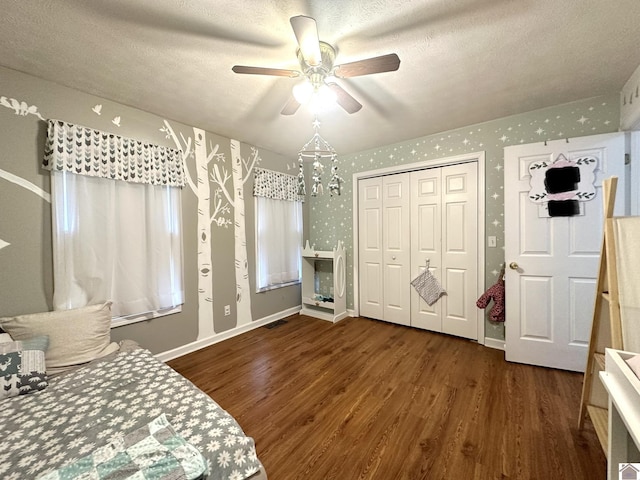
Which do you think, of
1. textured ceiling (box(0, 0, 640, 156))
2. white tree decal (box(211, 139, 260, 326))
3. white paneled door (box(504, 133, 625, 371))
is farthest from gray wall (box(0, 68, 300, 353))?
white paneled door (box(504, 133, 625, 371))

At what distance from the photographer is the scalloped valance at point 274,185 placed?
3.26 m

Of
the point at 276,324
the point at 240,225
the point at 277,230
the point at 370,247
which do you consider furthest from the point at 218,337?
the point at 370,247

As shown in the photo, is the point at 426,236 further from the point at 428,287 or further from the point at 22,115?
the point at 22,115

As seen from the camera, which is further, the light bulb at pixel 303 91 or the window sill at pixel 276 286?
the window sill at pixel 276 286

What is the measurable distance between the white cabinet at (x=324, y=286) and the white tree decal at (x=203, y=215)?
1.42 meters

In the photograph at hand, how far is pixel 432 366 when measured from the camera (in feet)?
7.50

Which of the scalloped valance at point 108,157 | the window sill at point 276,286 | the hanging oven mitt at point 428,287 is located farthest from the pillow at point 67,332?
the hanging oven mitt at point 428,287

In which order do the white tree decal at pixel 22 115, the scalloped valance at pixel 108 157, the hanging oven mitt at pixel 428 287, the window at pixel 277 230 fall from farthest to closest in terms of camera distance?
the window at pixel 277 230, the hanging oven mitt at pixel 428 287, the scalloped valance at pixel 108 157, the white tree decal at pixel 22 115

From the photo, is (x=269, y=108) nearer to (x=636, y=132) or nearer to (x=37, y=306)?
(x=37, y=306)

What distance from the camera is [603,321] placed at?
4.74 ft

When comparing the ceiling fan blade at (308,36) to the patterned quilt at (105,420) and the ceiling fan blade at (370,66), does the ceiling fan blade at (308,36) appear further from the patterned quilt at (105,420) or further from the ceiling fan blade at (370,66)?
the patterned quilt at (105,420)

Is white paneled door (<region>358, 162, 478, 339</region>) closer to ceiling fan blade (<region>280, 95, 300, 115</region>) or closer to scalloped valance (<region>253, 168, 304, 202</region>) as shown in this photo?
scalloped valance (<region>253, 168, 304, 202</region>)

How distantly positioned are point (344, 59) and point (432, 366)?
2606 millimetres

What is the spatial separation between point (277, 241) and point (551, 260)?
9.82ft
